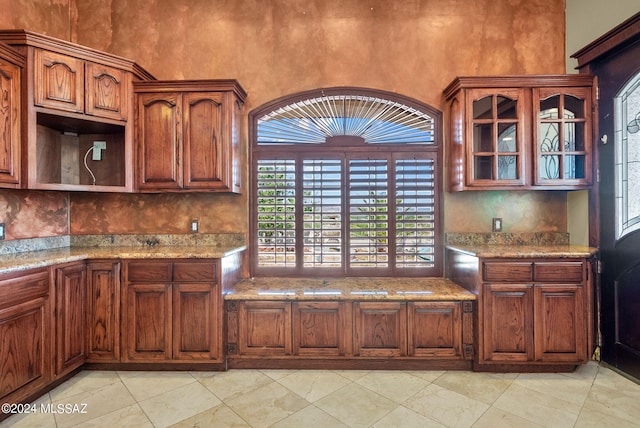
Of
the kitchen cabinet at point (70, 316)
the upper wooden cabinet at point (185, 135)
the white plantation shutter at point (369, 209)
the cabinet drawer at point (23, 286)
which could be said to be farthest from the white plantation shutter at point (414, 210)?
the cabinet drawer at point (23, 286)

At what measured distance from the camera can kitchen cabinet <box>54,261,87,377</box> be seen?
7.32ft

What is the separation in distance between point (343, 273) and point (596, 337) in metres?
2.25

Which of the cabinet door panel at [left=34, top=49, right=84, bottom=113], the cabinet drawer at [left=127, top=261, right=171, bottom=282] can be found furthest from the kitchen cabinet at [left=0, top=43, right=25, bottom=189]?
the cabinet drawer at [left=127, top=261, right=171, bottom=282]

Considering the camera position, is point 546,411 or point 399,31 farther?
point 399,31

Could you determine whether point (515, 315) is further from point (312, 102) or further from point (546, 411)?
point (312, 102)

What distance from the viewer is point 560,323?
2402 millimetres

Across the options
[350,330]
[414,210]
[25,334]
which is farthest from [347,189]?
[25,334]

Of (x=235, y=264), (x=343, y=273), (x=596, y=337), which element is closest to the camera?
(x=596, y=337)

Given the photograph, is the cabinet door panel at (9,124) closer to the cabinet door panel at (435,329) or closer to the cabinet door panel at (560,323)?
the cabinet door panel at (435,329)

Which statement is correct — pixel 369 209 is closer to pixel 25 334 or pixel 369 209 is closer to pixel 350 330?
pixel 350 330

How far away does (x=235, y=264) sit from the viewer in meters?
2.86

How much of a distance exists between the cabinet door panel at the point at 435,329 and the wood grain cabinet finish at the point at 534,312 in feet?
0.63

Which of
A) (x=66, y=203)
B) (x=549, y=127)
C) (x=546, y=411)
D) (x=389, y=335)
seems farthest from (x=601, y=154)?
(x=66, y=203)

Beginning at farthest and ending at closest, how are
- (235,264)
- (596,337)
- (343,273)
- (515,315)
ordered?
(343,273), (235,264), (596,337), (515,315)
